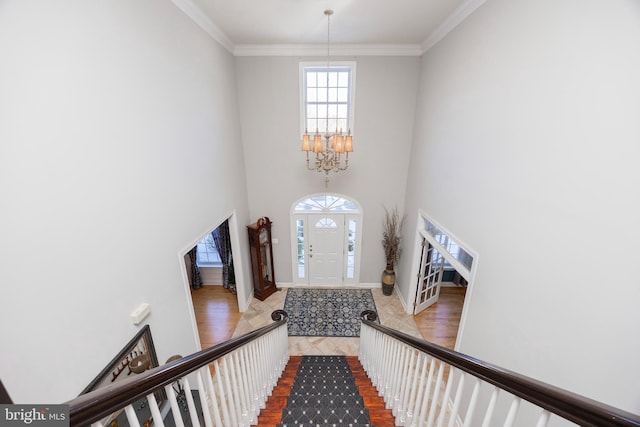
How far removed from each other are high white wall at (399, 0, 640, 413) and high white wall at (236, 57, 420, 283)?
6.11 feet

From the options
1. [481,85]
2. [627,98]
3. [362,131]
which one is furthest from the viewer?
[362,131]

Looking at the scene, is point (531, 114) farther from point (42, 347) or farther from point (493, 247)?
point (42, 347)

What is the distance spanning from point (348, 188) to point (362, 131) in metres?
1.18

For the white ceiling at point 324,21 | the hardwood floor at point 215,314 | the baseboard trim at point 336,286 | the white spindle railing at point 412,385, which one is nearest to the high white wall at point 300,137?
the white ceiling at point 324,21

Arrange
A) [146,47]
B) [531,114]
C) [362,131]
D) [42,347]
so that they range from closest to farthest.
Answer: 1. [42,347]
2. [531,114]
3. [146,47]
4. [362,131]

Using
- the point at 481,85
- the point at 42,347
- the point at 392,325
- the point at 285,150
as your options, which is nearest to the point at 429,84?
the point at 481,85

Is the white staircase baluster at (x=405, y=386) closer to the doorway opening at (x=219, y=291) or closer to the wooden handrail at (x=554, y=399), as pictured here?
the wooden handrail at (x=554, y=399)

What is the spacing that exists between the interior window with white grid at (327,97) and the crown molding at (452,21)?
54.8 inches

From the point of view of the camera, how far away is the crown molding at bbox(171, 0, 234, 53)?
118 inches

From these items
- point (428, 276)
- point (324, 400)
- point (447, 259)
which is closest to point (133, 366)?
point (324, 400)

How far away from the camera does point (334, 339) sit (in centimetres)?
473

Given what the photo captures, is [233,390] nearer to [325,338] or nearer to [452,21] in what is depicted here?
[325,338]

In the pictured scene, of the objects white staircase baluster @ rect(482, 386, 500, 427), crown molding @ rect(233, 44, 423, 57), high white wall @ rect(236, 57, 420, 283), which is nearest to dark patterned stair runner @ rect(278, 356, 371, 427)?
white staircase baluster @ rect(482, 386, 500, 427)

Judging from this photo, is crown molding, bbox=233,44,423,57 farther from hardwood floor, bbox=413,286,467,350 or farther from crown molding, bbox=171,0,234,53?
hardwood floor, bbox=413,286,467,350
